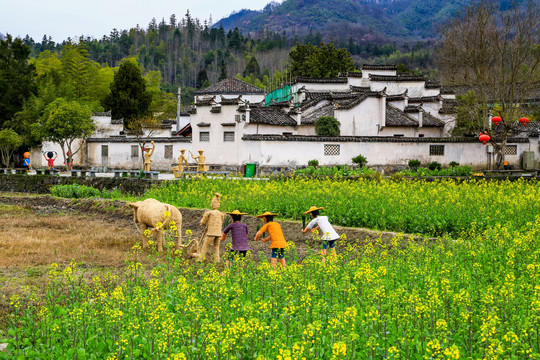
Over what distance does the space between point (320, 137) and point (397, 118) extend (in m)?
8.38

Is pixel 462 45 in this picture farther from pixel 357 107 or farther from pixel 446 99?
pixel 446 99

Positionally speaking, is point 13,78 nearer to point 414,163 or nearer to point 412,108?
point 412,108

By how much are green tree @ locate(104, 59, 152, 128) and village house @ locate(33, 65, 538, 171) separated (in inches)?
216

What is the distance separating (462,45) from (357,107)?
7898 millimetres

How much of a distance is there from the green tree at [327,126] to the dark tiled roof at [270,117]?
201 cm

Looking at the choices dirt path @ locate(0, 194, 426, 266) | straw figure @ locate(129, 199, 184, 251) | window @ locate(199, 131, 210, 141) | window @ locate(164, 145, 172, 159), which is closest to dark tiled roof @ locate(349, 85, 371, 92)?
window @ locate(199, 131, 210, 141)

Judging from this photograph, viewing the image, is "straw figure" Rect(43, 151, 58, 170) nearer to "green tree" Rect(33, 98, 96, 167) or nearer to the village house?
the village house

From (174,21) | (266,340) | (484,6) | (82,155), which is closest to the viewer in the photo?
(266,340)

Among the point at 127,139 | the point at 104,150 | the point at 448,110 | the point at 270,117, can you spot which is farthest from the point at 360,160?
the point at 104,150

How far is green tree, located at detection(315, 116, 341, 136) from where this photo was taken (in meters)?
34.3

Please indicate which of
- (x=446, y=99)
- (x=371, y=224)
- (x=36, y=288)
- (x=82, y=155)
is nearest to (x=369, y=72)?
(x=446, y=99)

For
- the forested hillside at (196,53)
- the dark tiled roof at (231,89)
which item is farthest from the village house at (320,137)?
the forested hillside at (196,53)

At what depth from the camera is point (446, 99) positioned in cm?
4319

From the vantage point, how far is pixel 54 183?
95.6ft
